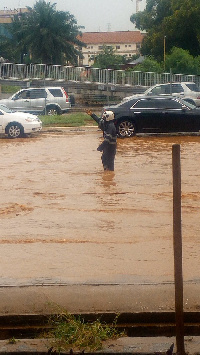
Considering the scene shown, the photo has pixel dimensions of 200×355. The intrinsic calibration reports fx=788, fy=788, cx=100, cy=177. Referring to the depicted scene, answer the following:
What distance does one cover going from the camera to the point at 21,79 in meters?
43.2

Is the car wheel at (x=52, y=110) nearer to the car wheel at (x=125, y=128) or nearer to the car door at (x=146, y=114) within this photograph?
the car door at (x=146, y=114)

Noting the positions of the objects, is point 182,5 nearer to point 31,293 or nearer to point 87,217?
point 87,217

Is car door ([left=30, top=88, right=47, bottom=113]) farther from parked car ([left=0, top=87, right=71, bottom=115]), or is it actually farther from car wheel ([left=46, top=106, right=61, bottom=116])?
car wheel ([left=46, top=106, right=61, bottom=116])

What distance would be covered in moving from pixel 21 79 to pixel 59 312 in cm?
3699

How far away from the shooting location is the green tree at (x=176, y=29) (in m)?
67.8

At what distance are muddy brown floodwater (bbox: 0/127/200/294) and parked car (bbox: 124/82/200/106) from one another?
14.5m

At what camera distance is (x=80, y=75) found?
45344 mm

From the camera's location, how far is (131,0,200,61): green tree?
222ft

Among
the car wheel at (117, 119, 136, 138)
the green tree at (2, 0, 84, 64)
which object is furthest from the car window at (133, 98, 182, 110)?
the green tree at (2, 0, 84, 64)

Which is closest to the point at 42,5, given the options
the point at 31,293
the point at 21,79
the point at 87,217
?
the point at 21,79

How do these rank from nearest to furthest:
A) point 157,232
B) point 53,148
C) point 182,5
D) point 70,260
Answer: point 70,260 < point 157,232 < point 53,148 < point 182,5

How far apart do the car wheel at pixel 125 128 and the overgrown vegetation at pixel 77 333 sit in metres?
21.1

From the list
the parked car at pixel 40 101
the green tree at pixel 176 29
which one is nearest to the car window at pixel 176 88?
the parked car at pixel 40 101

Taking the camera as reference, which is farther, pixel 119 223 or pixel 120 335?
pixel 119 223
